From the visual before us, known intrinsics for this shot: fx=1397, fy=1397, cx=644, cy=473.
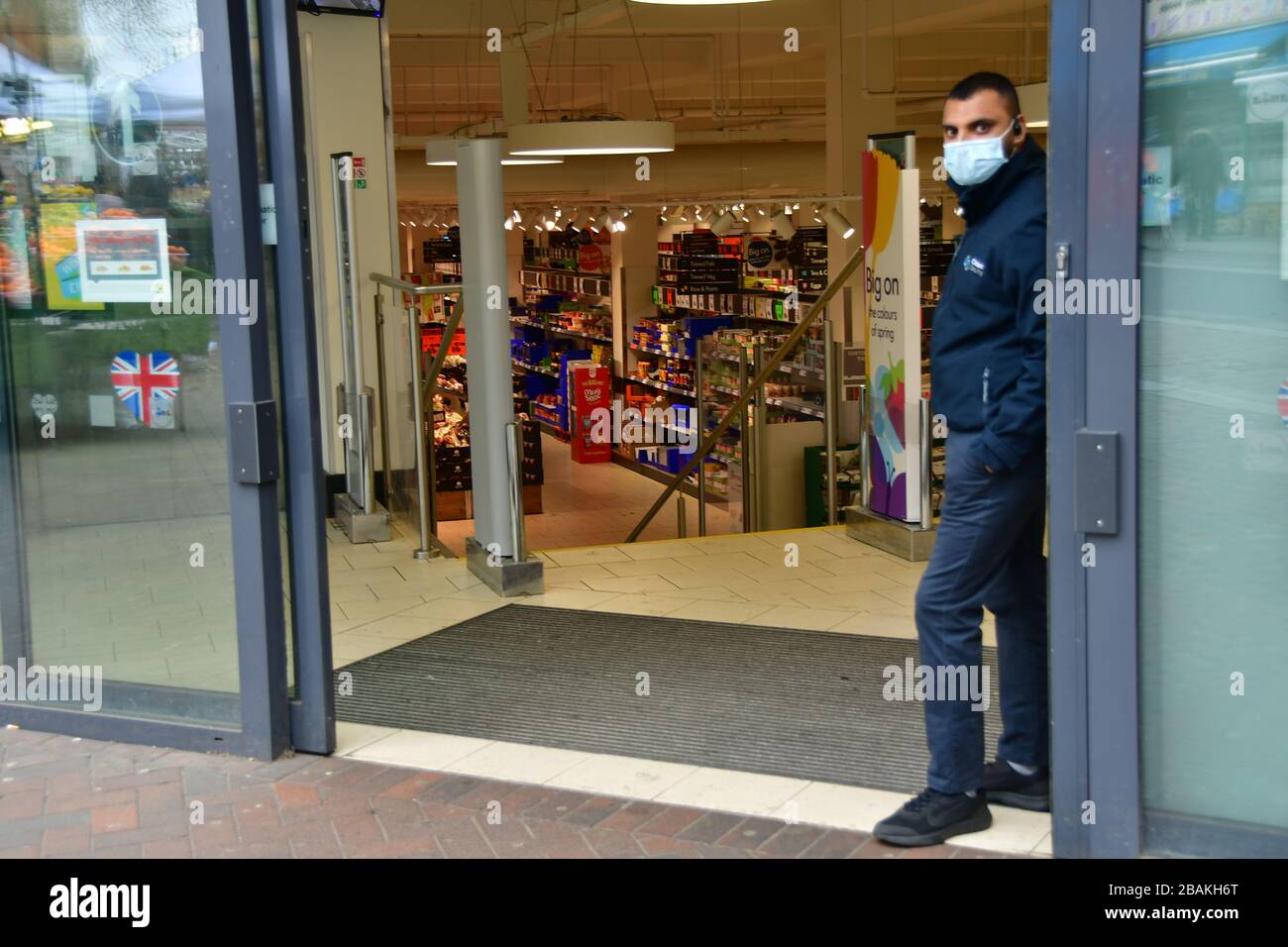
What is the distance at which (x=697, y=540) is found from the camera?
20.6 ft

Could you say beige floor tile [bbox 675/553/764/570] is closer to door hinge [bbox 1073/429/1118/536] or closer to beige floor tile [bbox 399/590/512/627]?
beige floor tile [bbox 399/590/512/627]

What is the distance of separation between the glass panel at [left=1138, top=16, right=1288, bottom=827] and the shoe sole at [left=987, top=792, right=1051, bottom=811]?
0.42 metres

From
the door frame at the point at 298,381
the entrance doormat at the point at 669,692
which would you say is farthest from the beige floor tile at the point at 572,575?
the door frame at the point at 298,381

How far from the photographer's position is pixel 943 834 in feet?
9.66

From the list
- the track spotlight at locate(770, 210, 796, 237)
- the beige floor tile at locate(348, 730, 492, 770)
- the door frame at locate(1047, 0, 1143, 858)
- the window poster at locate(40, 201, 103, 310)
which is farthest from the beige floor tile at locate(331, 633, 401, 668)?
the track spotlight at locate(770, 210, 796, 237)

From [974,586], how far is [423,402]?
166 inches

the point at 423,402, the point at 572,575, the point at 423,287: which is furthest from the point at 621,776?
the point at 423,402

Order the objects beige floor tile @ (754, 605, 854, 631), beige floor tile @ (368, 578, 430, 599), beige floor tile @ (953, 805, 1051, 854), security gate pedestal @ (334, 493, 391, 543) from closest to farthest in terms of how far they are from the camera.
Result: beige floor tile @ (953, 805, 1051, 854), beige floor tile @ (754, 605, 854, 631), beige floor tile @ (368, 578, 430, 599), security gate pedestal @ (334, 493, 391, 543)

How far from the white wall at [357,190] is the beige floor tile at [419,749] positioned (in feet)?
10.6

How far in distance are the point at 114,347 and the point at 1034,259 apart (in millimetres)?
2344

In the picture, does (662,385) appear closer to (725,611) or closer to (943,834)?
(725,611)

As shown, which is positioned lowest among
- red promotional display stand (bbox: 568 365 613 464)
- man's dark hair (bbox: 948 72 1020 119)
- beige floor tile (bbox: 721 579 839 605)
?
red promotional display stand (bbox: 568 365 613 464)

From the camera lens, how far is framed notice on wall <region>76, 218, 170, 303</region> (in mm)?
3518
